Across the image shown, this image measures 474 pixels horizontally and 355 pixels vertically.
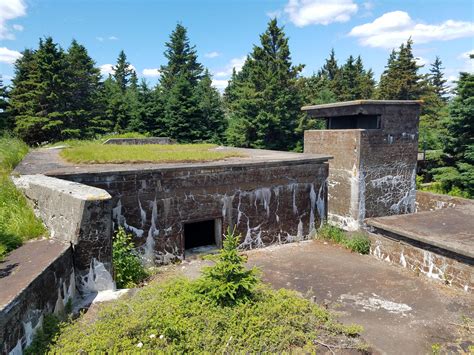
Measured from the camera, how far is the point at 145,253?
7.19 m

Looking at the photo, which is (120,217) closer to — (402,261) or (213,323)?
(213,323)

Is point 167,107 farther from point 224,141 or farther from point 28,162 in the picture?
point 28,162

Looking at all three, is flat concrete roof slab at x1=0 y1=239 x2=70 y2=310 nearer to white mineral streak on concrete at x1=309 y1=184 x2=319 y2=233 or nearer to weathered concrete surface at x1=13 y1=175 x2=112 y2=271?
weathered concrete surface at x1=13 y1=175 x2=112 y2=271

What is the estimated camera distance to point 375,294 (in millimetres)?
6203

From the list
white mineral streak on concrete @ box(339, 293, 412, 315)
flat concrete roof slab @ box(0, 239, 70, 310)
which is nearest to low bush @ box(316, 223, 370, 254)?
white mineral streak on concrete @ box(339, 293, 412, 315)

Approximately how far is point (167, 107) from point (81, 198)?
2412cm

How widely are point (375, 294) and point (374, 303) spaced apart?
0.42 metres

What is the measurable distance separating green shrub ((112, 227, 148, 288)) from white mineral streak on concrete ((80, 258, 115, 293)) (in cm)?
81

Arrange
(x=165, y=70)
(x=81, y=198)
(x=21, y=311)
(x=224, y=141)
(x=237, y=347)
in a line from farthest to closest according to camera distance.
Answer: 1. (x=165, y=70)
2. (x=224, y=141)
3. (x=81, y=198)
4. (x=237, y=347)
5. (x=21, y=311)

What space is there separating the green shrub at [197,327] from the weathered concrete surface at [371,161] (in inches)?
262

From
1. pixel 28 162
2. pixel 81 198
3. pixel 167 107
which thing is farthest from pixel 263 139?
pixel 81 198

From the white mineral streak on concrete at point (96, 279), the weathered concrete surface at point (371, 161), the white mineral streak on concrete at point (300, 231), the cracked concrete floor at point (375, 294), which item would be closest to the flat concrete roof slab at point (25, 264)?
the white mineral streak on concrete at point (96, 279)

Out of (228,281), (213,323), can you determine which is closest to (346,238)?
(228,281)

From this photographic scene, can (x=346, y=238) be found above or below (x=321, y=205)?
below
